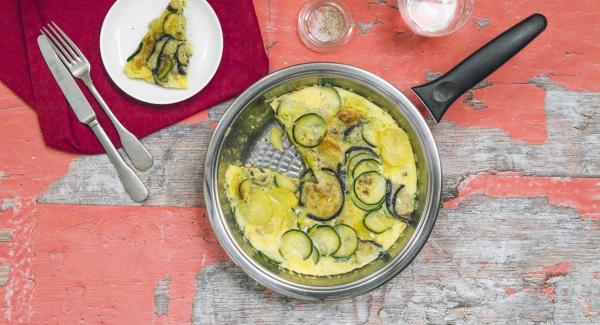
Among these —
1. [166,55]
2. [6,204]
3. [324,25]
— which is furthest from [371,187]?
[6,204]

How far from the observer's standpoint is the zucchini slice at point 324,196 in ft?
5.86

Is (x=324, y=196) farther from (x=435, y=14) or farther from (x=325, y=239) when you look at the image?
(x=435, y=14)

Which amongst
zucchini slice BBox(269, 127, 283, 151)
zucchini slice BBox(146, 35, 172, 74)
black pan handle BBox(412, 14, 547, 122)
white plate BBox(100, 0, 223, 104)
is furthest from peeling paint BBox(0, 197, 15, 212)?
black pan handle BBox(412, 14, 547, 122)

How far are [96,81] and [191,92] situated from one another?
0.32 m

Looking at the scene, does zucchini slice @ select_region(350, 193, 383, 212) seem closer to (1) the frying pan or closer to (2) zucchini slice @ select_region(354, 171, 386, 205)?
(2) zucchini slice @ select_region(354, 171, 386, 205)

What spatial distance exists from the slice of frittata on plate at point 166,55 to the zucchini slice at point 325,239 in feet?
2.09

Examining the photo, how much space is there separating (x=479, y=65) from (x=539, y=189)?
21.4 inches

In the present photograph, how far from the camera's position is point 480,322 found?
1934 millimetres

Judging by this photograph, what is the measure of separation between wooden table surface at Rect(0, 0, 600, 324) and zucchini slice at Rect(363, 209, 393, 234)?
0.76ft

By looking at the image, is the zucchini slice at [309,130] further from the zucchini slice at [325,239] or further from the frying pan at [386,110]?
the zucchini slice at [325,239]

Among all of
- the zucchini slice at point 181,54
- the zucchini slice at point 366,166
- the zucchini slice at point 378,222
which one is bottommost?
the zucchini slice at point 181,54

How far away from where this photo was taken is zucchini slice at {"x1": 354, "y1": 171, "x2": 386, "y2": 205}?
1745 millimetres

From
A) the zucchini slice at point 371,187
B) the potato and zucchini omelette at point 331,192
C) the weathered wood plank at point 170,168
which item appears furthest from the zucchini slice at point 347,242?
the weathered wood plank at point 170,168

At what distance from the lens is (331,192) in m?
1.79
